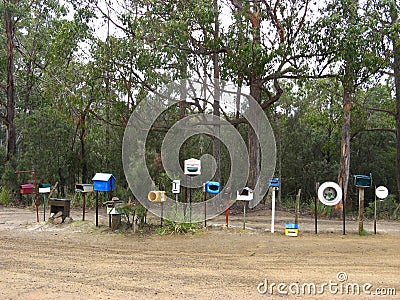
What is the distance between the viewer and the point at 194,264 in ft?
21.9

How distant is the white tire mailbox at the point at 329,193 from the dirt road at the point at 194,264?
2.27 ft

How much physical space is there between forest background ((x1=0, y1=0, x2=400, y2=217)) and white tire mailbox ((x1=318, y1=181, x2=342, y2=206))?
124 inches

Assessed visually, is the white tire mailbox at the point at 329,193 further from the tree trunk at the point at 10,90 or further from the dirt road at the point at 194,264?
the tree trunk at the point at 10,90

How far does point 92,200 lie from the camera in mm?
14398

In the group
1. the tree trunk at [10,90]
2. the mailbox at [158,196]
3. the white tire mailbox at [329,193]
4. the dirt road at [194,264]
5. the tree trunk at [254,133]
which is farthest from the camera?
the tree trunk at [10,90]

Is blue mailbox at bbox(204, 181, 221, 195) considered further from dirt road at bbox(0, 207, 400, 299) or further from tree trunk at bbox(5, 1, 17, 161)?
tree trunk at bbox(5, 1, 17, 161)

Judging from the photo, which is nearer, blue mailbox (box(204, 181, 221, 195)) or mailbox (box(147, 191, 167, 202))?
mailbox (box(147, 191, 167, 202))

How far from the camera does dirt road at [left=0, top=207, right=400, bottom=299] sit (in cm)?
523

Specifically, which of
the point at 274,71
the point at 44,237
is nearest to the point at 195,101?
the point at 274,71

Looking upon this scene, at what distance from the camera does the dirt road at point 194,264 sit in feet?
17.2

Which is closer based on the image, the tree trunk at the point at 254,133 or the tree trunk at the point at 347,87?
the tree trunk at the point at 347,87

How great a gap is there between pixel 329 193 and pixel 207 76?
5087 millimetres

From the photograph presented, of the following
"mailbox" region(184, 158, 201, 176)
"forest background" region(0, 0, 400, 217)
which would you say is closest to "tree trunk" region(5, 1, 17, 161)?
"forest background" region(0, 0, 400, 217)

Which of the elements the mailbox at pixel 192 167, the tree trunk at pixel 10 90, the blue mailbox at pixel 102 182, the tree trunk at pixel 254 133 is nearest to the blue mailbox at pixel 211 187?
the mailbox at pixel 192 167
